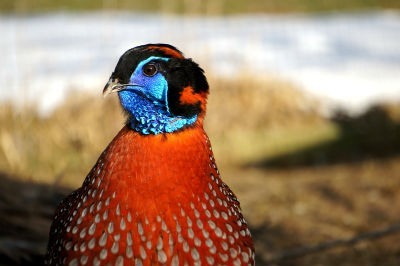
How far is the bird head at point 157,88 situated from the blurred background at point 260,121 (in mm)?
1543

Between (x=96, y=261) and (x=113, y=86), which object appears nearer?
(x=113, y=86)

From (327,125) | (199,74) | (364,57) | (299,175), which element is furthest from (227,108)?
(199,74)

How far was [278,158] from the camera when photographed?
332 inches

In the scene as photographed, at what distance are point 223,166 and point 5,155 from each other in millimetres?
2282

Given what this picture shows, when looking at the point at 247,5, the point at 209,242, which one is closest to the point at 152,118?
the point at 209,242

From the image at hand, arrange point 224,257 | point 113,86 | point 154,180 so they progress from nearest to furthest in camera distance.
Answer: point 113,86 → point 154,180 → point 224,257

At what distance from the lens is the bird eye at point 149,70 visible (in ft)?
7.84

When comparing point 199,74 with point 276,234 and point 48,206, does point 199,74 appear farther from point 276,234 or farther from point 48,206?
point 276,234

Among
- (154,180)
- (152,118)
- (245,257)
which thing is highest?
(152,118)

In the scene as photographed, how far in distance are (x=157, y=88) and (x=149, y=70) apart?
0.06 metres

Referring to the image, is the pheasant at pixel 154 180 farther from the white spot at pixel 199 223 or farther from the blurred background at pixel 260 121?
the blurred background at pixel 260 121

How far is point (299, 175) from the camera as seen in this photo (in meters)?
7.61

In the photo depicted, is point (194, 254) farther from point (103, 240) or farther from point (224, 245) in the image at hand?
point (103, 240)

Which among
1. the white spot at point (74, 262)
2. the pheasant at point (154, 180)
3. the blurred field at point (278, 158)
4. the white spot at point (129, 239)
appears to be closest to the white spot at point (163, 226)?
the pheasant at point (154, 180)
